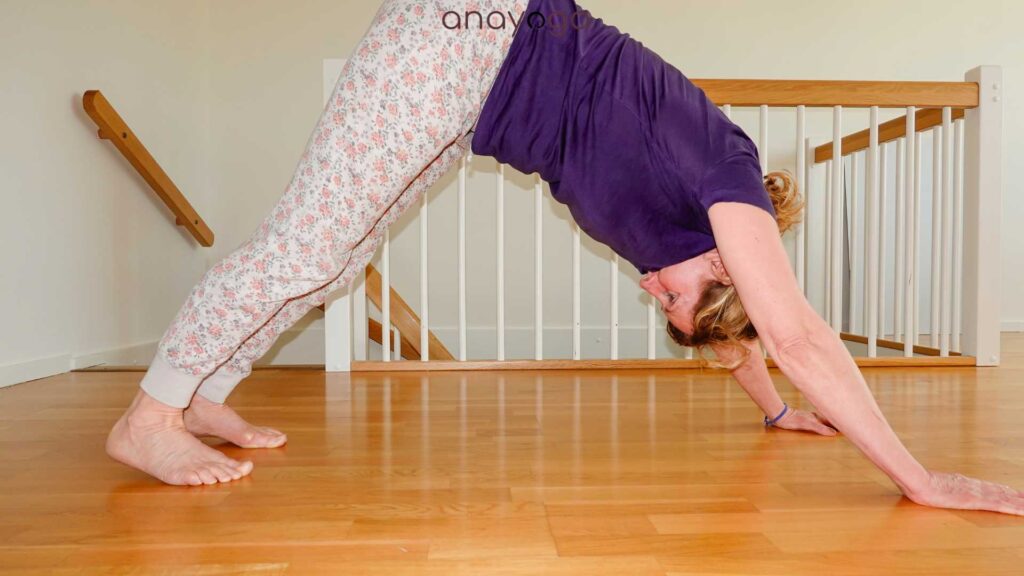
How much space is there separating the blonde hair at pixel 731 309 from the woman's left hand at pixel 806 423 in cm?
35

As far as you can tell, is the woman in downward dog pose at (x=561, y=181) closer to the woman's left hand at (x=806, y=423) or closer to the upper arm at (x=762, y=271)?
the upper arm at (x=762, y=271)

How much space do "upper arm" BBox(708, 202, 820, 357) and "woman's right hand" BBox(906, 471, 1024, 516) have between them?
1.03ft

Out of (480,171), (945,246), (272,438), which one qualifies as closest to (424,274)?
(272,438)

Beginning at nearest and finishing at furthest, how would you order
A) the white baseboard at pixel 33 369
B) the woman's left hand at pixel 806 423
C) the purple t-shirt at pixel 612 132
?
1. the purple t-shirt at pixel 612 132
2. the woman's left hand at pixel 806 423
3. the white baseboard at pixel 33 369

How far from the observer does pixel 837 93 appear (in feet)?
7.98

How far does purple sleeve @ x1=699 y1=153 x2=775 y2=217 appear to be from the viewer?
88cm

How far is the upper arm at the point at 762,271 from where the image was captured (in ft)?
2.90

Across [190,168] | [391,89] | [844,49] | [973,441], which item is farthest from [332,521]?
[844,49]

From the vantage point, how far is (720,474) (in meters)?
1.17

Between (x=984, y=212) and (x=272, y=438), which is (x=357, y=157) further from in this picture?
(x=984, y=212)

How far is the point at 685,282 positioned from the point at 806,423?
0.57 metres

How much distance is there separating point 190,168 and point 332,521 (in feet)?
10.2

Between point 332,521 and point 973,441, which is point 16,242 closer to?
point 332,521

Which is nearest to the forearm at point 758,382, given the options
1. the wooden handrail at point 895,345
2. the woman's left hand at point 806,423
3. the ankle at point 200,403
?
the woman's left hand at point 806,423
